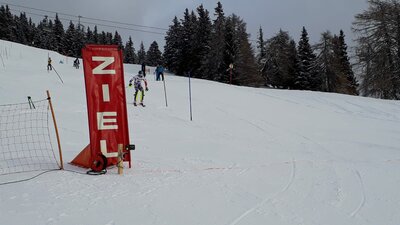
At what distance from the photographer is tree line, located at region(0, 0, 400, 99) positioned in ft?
111

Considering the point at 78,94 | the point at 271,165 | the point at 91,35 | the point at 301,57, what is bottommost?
the point at 271,165

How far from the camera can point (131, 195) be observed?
5.73m

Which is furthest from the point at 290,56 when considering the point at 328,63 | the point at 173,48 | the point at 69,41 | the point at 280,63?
the point at 69,41

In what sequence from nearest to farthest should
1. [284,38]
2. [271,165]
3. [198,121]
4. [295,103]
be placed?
[271,165], [198,121], [295,103], [284,38]

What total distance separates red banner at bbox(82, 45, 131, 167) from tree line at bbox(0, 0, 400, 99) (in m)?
30.9

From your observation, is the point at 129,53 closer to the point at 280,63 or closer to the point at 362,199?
the point at 280,63

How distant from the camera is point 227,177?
23.2 ft

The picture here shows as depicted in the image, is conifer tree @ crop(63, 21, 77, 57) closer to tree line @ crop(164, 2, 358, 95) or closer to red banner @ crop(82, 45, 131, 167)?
tree line @ crop(164, 2, 358, 95)

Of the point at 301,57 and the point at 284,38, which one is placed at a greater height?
the point at 284,38

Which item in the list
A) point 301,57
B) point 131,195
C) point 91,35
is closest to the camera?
point 131,195

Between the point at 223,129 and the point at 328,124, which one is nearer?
the point at 223,129

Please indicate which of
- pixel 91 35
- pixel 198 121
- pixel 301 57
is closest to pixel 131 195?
pixel 198 121

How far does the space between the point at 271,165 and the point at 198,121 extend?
7.26m

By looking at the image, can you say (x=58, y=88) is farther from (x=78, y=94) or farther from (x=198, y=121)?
(x=198, y=121)
